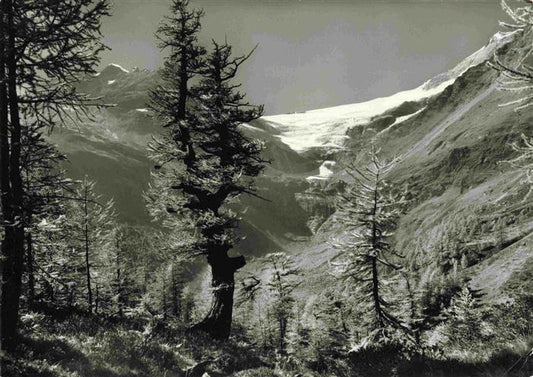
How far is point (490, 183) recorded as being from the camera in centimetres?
14900

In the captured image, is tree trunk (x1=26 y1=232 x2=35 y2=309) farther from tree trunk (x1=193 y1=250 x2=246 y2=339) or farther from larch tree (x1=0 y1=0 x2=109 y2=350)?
tree trunk (x1=193 y1=250 x2=246 y2=339)

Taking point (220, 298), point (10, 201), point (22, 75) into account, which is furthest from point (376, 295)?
point (22, 75)

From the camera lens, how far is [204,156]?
14398 millimetres

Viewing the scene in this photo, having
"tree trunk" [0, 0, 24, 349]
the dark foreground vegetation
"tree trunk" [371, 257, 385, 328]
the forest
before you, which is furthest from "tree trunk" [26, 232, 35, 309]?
"tree trunk" [371, 257, 385, 328]

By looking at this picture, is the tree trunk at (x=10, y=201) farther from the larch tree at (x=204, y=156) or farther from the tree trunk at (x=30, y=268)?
the larch tree at (x=204, y=156)

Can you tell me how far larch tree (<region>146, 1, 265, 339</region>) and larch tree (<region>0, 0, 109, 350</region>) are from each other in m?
5.22

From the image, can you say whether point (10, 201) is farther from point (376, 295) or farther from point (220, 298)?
point (376, 295)

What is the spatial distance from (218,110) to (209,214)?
3.59 m

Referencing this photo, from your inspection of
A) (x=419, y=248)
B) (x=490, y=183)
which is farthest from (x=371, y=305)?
(x=490, y=183)

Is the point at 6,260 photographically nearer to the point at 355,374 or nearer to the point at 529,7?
the point at 355,374

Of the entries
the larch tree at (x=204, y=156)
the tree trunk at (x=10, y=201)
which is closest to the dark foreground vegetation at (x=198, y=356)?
the tree trunk at (x=10, y=201)

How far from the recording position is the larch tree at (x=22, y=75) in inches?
294

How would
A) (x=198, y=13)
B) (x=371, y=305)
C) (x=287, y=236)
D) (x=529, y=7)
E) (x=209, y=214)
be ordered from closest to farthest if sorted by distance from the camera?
(x=529, y=7), (x=209, y=214), (x=198, y=13), (x=371, y=305), (x=287, y=236)

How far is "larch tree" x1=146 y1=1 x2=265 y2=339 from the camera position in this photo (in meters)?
13.4
